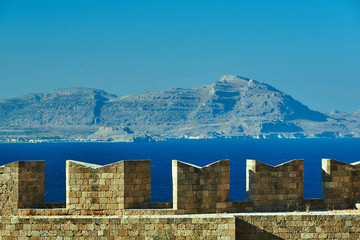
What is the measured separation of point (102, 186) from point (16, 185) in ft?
8.23

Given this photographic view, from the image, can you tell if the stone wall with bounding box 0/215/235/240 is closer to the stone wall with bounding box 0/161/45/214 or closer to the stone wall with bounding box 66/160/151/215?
the stone wall with bounding box 66/160/151/215

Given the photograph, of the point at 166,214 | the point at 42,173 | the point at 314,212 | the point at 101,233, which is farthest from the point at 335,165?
the point at 42,173

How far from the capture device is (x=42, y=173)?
64.1 ft

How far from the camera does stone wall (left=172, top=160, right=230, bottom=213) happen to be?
750 inches

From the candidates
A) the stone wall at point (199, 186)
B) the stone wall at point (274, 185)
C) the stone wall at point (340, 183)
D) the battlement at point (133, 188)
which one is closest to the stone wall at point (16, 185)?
the battlement at point (133, 188)

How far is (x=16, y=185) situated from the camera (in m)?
19.1

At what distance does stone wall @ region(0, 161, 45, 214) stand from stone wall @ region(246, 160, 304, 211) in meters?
6.37

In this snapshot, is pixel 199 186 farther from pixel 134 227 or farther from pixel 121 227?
pixel 121 227

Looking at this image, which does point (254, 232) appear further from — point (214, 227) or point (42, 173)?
point (42, 173)

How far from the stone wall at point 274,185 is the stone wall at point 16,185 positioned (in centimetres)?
637

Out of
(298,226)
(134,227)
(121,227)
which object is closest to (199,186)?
(134,227)

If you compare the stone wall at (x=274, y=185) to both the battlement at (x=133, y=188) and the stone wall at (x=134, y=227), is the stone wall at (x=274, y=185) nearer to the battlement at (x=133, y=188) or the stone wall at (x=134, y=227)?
the battlement at (x=133, y=188)

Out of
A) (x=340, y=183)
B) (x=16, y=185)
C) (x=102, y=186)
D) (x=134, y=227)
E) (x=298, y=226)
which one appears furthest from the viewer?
(x=340, y=183)

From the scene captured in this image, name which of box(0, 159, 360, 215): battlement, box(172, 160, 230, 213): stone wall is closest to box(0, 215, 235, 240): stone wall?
box(0, 159, 360, 215): battlement
